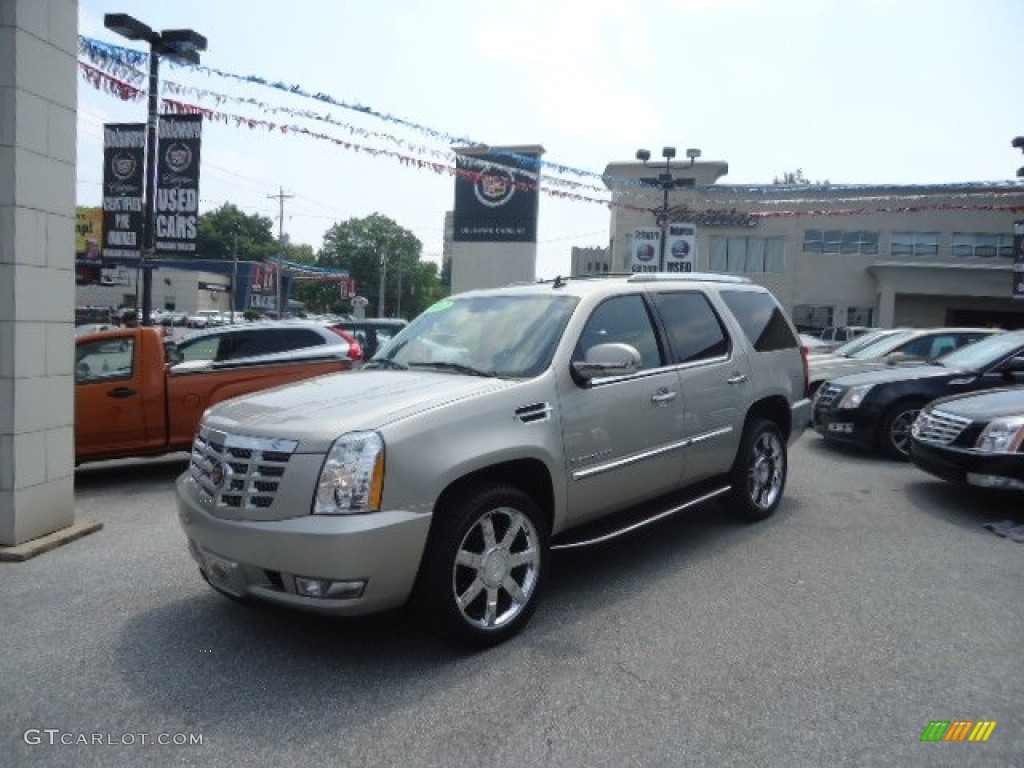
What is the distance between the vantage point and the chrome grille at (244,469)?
3344 millimetres

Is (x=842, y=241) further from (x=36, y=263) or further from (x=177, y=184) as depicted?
(x=36, y=263)

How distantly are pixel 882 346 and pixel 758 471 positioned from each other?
7.17 metres

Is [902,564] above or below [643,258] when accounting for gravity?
below

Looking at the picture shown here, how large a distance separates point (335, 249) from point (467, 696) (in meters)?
105

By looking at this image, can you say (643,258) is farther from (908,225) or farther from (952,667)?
(908,225)

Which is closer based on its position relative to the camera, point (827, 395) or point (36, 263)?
point (36, 263)

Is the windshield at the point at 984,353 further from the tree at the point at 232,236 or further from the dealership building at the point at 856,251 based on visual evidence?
the tree at the point at 232,236

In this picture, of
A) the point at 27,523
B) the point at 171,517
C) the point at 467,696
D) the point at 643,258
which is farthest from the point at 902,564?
the point at 643,258

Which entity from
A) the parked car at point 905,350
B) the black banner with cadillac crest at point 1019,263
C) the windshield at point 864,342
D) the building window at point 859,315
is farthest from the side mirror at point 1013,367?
the building window at point 859,315

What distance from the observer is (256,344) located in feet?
28.0

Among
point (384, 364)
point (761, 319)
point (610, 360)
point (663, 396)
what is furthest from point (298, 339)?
point (610, 360)

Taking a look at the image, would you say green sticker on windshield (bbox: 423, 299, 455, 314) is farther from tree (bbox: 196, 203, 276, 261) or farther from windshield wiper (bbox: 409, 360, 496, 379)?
tree (bbox: 196, 203, 276, 261)

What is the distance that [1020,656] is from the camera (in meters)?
3.60

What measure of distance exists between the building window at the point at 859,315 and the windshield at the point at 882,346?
3115cm
